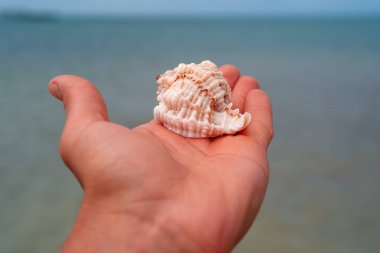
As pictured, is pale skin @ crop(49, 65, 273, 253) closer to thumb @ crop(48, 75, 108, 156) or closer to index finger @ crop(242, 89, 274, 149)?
thumb @ crop(48, 75, 108, 156)

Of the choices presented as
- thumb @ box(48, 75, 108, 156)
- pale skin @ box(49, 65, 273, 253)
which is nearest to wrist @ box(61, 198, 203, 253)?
pale skin @ box(49, 65, 273, 253)

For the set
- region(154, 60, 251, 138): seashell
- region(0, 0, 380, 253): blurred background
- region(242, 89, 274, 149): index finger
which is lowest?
region(0, 0, 380, 253): blurred background

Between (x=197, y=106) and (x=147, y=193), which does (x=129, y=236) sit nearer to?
(x=147, y=193)

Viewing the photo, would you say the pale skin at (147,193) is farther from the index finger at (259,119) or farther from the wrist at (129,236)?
the index finger at (259,119)

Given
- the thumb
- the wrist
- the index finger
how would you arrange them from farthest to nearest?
the index finger < the thumb < the wrist

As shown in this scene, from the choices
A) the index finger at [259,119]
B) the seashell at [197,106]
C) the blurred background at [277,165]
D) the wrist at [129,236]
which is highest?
the seashell at [197,106]

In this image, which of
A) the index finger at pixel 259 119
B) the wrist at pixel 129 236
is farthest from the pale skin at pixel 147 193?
the index finger at pixel 259 119

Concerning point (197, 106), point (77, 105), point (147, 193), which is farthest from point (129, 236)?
point (197, 106)
